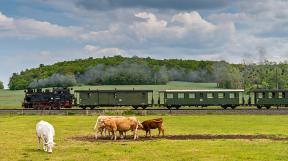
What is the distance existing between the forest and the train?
4376 cm

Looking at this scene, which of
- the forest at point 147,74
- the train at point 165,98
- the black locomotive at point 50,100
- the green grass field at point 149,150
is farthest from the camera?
the forest at point 147,74

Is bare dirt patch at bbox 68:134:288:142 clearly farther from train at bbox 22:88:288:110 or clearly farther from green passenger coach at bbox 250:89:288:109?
green passenger coach at bbox 250:89:288:109

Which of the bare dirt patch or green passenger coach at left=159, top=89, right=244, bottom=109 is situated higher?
green passenger coach at left=159, top=89, right=244, bottom=109

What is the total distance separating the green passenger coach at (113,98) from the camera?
62188 mm

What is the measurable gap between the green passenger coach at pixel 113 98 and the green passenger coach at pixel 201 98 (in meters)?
3.21

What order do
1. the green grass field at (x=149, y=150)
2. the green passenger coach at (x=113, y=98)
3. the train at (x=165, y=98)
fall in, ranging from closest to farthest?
the green grass field at (x=149, y=150), the train at (x=165, y=98), the green passenger coach at (x=113, y=98)

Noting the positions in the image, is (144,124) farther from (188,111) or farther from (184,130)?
(188,111)

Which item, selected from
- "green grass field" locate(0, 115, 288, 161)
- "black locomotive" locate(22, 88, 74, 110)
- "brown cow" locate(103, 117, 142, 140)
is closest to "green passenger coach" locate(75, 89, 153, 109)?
"black locomotive" locate(22, 88, 74, 110)

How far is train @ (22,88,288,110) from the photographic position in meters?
61.0

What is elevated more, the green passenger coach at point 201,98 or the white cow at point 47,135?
the green passenger coach at point 201,98

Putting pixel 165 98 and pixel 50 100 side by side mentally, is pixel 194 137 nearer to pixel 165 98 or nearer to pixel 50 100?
pixel 165 98

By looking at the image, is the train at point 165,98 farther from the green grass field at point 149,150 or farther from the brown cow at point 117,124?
the brown cow at point 117,124

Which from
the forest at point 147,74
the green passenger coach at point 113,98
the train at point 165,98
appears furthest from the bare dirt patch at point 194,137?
the forest at point 147,74

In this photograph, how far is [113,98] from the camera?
205ft
